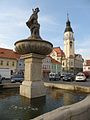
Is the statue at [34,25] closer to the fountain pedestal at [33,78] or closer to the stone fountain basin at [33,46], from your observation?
the stone fountain basin at [33,46]

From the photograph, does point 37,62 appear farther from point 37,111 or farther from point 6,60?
point 6,60

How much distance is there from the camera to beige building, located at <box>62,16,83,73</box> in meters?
109

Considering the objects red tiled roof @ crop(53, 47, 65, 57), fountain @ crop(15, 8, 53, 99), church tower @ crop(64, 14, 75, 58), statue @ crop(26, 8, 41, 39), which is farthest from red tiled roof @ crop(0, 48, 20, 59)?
fountain @ crop(15, 8, 53, 99)

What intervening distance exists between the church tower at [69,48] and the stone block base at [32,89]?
318 ft

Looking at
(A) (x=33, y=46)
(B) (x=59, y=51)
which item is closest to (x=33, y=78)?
(A) (x=33, y=46)

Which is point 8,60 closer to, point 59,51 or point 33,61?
point 59,51

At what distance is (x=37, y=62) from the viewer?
1152 centimetres

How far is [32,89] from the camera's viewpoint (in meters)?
10.9

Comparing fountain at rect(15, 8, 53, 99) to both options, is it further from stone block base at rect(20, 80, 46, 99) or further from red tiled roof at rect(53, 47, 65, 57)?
red tiled roof at rect(53, 47, 65, 57)

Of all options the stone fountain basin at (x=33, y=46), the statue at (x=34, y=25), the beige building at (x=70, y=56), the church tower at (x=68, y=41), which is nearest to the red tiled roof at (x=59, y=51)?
the beige building at (x=70, y=56)

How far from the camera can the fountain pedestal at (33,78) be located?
11.0 meters

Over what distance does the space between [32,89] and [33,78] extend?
68cm

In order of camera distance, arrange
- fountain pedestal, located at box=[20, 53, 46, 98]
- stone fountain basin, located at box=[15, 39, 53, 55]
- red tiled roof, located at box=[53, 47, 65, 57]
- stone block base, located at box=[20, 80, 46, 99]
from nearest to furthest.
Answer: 1. stone block base, located at box=[20, 80, 46, 99]
2. fountain pedestal, located at box=[20, 53, 46, 98]
3. stone fountain basin, located at box=[15, 39, 53, 55]
4. red tiled roof, located at box=[53, 47, 65, 57]

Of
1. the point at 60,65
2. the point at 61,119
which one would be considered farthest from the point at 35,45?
the point at 60,65
